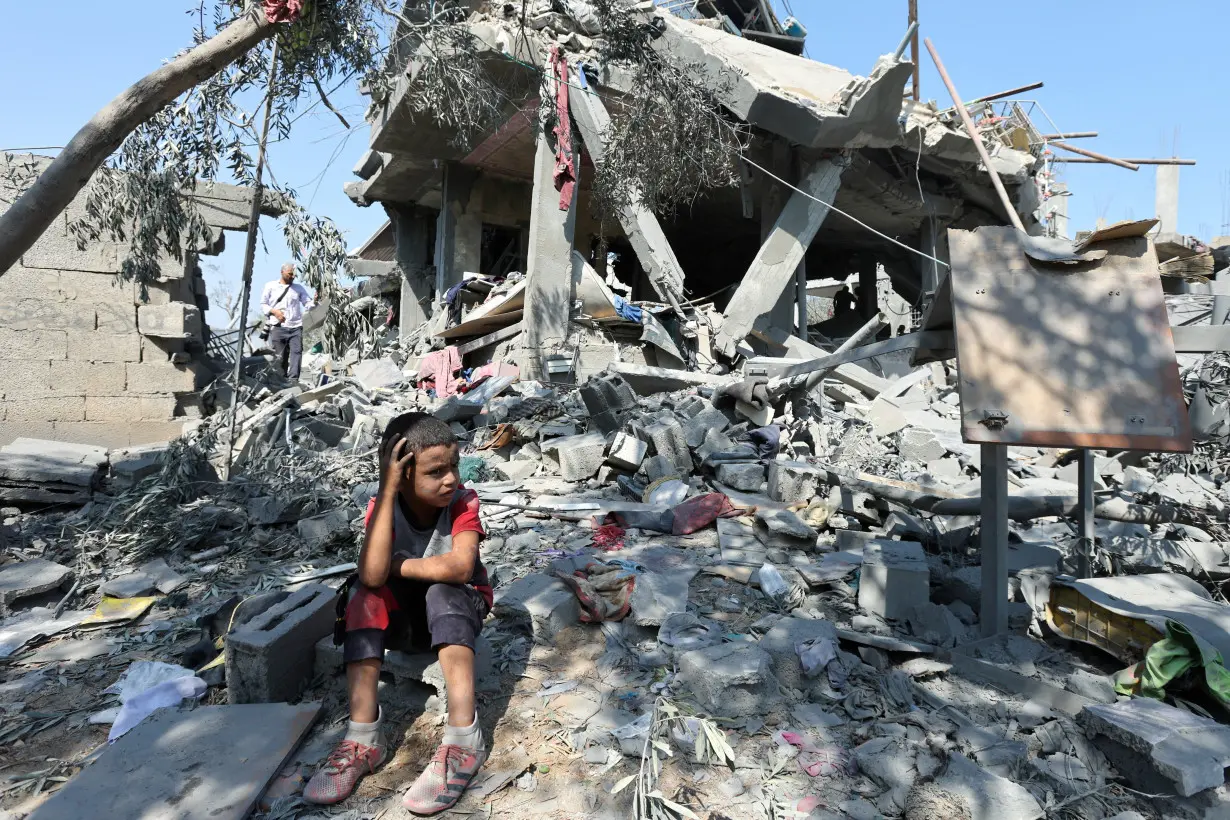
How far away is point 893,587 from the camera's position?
10.2 feet

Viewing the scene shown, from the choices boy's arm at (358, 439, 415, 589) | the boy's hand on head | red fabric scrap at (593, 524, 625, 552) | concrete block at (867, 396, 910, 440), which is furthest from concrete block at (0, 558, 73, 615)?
concrete block at (867, 396, 910, 440)

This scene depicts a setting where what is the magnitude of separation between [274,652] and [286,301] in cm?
874

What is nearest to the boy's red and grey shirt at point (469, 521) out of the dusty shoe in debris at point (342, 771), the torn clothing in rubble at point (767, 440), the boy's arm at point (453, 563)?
the boy's arm at point (453, 563)

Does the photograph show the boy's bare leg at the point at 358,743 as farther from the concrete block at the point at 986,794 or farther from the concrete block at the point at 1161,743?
the concrete block at the point at 1161,743

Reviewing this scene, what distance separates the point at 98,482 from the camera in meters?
5.69

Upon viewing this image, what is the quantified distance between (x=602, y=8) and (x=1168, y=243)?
449 centimetres

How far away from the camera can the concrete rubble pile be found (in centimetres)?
206

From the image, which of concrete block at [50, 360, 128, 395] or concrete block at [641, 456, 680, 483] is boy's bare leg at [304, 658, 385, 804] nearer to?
concrete block at [641, 456, 680, 483]

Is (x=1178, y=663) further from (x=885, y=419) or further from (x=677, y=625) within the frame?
(x=885, y=419)

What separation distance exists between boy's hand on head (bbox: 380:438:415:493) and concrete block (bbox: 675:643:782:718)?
123 cm

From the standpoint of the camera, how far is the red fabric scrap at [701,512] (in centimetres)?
440

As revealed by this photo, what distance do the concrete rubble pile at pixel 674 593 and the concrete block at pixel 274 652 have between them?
1 cm

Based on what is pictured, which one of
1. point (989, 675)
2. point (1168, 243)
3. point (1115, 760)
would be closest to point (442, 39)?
point (1168, 243)

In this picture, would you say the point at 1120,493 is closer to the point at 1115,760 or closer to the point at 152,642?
the point at 1115,760
